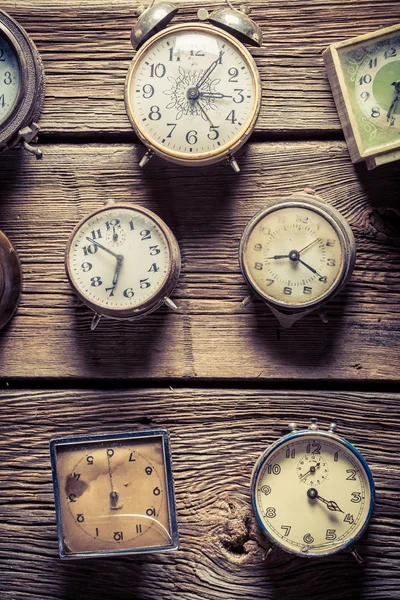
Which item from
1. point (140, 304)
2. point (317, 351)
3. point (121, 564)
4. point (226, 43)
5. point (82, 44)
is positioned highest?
point (82, 44)

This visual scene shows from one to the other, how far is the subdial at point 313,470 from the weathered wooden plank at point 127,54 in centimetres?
94

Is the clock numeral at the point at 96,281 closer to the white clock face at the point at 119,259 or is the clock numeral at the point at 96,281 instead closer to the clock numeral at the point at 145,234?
the white clock face at the point at 119,259

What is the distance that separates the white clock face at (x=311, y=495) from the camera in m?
2.01

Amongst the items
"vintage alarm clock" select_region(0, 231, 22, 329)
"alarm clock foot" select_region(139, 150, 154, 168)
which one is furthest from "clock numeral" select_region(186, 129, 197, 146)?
"vintage alarm clock" select_region(0, 231, 22, 329)

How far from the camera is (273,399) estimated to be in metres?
2.15

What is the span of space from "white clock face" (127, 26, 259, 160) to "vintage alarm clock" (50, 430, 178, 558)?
0.81 meters

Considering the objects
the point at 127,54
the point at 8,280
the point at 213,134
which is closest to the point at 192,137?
the point at 213,134

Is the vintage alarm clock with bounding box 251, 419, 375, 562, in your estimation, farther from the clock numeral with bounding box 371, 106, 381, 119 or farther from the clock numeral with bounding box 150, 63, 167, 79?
the clock numeral with bounding box 150, 63, 167, 79

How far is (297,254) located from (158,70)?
637 millimetres

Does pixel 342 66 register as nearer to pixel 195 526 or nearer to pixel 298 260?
pixel 298 260

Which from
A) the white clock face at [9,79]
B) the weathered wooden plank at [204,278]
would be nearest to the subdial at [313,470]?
the weathered wooden plank at [204,278]

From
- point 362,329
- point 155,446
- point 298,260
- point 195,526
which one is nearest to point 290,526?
point 195,526

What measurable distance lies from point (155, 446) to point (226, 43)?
1.11m

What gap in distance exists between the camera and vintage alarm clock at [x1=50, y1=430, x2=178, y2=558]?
2.02 metres
